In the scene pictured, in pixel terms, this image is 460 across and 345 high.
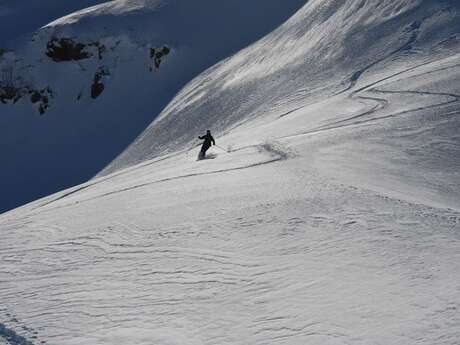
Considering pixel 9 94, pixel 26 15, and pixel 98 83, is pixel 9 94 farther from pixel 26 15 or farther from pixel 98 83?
pixel 26 15

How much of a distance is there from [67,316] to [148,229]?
3.73 meters

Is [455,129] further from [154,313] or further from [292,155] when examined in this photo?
[154,313]

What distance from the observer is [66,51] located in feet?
175

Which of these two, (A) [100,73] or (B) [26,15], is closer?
(A) [100,73]

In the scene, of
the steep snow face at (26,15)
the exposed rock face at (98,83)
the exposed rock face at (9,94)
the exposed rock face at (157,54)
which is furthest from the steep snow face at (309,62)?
the steep snow face at (26,15)

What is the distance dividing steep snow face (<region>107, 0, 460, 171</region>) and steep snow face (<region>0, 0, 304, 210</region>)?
430cm

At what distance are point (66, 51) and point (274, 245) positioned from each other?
157 ft

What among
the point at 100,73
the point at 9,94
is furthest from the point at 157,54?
the point at 9,94

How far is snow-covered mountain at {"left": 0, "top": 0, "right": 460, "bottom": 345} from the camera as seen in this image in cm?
709

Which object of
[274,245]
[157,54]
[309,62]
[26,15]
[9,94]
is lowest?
[274,245]

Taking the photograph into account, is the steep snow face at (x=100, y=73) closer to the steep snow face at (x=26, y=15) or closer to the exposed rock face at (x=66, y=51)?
the exposed rock face at (x=66, y=51)

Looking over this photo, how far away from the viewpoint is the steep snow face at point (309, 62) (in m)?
31.6

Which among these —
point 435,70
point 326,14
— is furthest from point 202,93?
point 435,70

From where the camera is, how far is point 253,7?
54.7m
